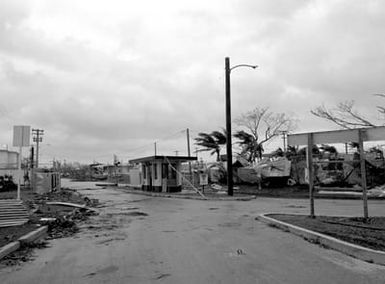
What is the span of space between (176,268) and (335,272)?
2534 mm

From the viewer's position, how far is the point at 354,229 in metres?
11.1

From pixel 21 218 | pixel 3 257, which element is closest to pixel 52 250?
pixel 3 257

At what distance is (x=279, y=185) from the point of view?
116 ft

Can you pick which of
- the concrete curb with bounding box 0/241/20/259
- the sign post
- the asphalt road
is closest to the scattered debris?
the concrete curb with bounding box 0/241/20/259

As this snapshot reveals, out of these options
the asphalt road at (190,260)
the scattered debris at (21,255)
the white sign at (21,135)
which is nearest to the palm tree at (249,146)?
the white sign at (21,135)

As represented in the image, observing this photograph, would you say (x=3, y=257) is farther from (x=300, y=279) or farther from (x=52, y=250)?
(x=300, y=279)

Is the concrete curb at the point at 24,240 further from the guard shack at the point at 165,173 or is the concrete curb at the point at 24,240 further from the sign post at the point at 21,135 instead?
the guard shack at the point at 165,173

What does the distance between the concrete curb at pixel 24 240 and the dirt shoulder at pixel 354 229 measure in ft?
22.1

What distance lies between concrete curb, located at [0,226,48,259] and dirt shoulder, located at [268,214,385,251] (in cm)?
675

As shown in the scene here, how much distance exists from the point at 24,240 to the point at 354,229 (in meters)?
7.92

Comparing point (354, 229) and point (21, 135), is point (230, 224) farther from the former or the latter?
point (21, 135)

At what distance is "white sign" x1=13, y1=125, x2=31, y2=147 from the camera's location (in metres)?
16.7

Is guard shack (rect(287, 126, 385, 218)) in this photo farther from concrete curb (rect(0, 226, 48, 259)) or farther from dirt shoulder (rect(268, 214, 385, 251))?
concrete curb (rect(0, 226, 48, 259))

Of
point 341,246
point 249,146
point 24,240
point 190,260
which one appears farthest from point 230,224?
point 249,146
